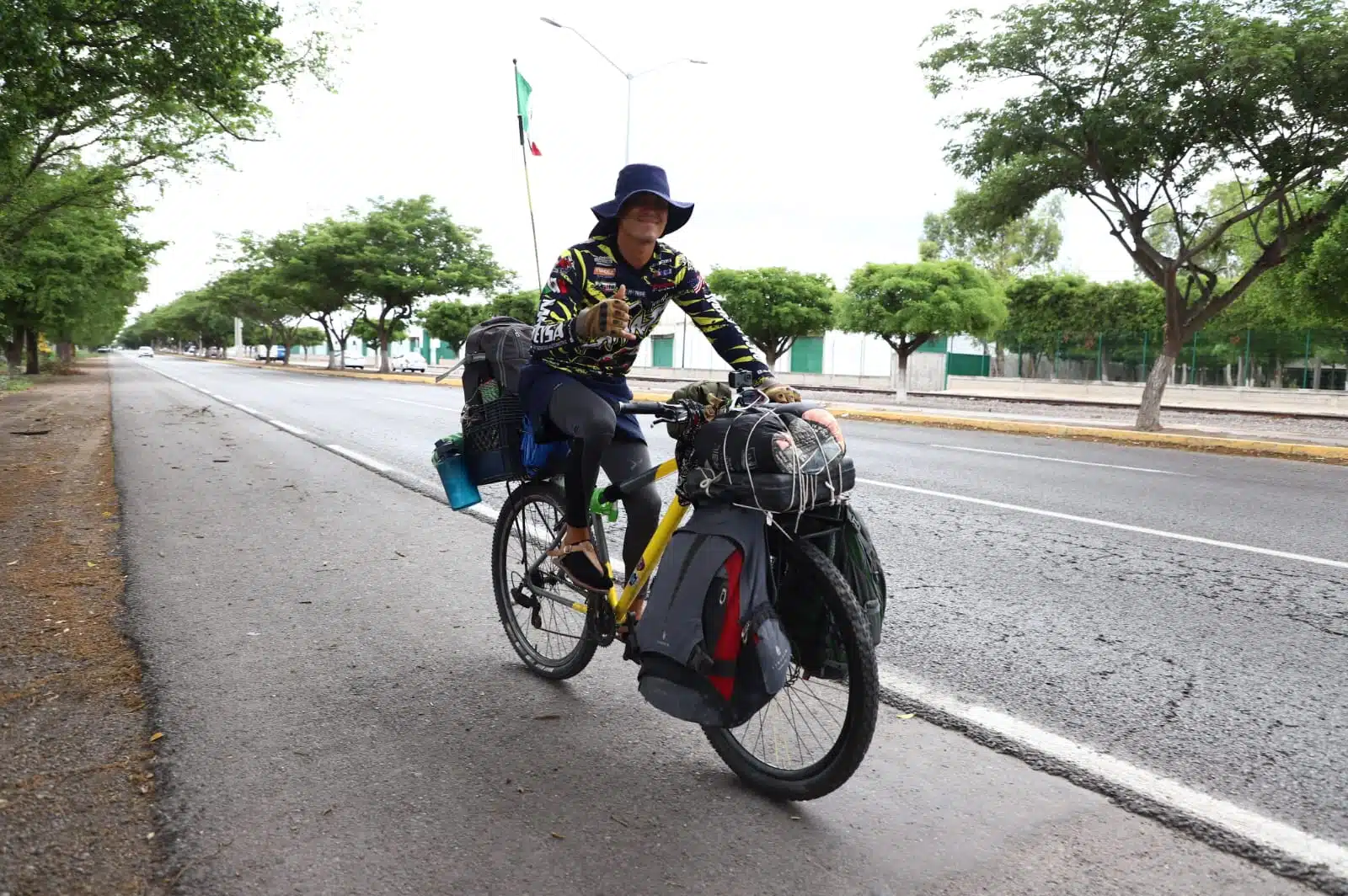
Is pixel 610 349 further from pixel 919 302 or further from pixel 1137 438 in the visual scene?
pixel 919 302

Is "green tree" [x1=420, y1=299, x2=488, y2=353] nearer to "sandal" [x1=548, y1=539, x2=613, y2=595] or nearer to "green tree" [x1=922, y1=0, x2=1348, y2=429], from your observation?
"green tree" [x1=922, y1=0, x2=1348, y2=429]

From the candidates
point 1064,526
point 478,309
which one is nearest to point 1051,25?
point 1064,526

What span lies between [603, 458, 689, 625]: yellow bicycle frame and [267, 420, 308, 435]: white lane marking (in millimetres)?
11127

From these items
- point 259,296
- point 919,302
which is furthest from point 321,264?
point 919,302

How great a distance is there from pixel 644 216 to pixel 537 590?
1.52 m

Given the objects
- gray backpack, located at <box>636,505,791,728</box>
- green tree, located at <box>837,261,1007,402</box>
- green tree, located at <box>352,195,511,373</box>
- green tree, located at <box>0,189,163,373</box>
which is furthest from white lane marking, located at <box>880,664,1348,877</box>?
green tree, located at <box>352,195,511,373</box>

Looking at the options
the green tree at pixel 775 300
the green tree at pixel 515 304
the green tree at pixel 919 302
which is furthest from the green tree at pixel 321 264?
the green tree at pixel 919 302

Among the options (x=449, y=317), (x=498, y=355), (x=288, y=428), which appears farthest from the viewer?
(x=449, y=317)

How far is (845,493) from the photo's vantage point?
8.00 ft

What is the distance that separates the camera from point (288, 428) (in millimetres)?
13891

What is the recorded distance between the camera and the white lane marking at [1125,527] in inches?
218

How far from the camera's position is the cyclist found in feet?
9.74

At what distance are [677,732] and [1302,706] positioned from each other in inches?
86.5

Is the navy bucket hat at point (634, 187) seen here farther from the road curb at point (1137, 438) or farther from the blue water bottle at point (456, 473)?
the road curb at point (1137, 438)
